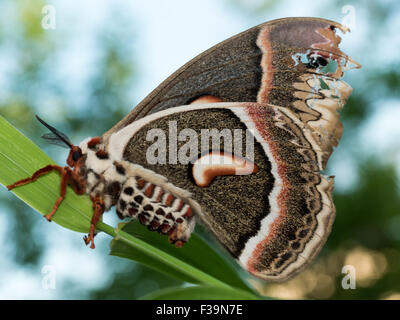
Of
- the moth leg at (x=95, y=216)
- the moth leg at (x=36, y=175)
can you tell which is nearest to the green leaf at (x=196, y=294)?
the moth leg at (x=95, y=216)

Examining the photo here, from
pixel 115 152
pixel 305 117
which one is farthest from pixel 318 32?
pixel 115 152

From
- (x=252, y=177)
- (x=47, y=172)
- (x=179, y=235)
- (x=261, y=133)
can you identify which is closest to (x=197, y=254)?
(x=179, y=235)

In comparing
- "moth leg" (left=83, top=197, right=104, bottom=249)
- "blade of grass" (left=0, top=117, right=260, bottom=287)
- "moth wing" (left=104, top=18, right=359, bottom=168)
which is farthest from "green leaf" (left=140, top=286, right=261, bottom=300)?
"moth wing" (left=104, top=18, right=359, bottom=168)

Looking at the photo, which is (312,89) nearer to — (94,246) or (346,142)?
(94,246)

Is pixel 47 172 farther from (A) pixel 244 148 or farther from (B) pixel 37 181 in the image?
(A) pixel 244 148

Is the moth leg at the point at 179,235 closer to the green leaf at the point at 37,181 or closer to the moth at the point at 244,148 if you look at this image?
the moth at the point at 244,148

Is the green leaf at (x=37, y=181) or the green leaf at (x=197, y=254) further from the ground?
the green leaf at (x=37, y=181)

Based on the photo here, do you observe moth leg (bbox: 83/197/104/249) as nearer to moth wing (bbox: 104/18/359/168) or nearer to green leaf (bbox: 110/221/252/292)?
green leaf (bbox: 110/221/252/292)
